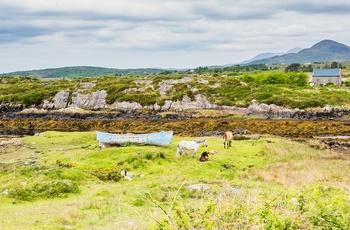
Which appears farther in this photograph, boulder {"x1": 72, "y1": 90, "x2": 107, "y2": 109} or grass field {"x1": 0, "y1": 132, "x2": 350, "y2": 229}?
boulder {"x1": 72, "y1": 90, "x2": 107, "y2": 109}

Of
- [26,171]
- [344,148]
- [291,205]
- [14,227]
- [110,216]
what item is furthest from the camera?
[344,148]

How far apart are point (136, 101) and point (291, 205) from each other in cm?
7998

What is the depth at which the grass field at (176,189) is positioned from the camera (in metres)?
7.75

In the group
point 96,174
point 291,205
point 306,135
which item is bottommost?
point 306,135

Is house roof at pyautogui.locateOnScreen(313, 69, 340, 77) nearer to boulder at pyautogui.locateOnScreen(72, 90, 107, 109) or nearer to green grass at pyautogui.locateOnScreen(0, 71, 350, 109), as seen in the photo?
green grass at pyautogui.locateOnScreen(0, 71, 350, 109)

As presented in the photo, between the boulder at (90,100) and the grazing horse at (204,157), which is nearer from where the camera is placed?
the grazing horse at (204,157)

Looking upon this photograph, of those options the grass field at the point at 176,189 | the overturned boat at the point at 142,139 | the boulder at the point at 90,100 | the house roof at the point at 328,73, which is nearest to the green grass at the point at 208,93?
the boulder at the point at 90,100

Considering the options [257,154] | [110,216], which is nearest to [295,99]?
[257,154]

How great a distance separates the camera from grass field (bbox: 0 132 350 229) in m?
7.75

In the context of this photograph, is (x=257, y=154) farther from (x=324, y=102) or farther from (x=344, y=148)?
(x=324, y=102)

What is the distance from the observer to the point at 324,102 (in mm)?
75625

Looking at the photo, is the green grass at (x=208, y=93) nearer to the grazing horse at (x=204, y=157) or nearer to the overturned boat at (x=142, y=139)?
the overturned boat at (x=142, y=139)

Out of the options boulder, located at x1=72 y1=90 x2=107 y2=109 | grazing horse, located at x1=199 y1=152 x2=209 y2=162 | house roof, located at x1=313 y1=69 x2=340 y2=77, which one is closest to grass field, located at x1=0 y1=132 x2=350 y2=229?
grazing horse, located at x1=199 y1=152 x2=209 y2=162

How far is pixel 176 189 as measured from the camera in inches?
717
